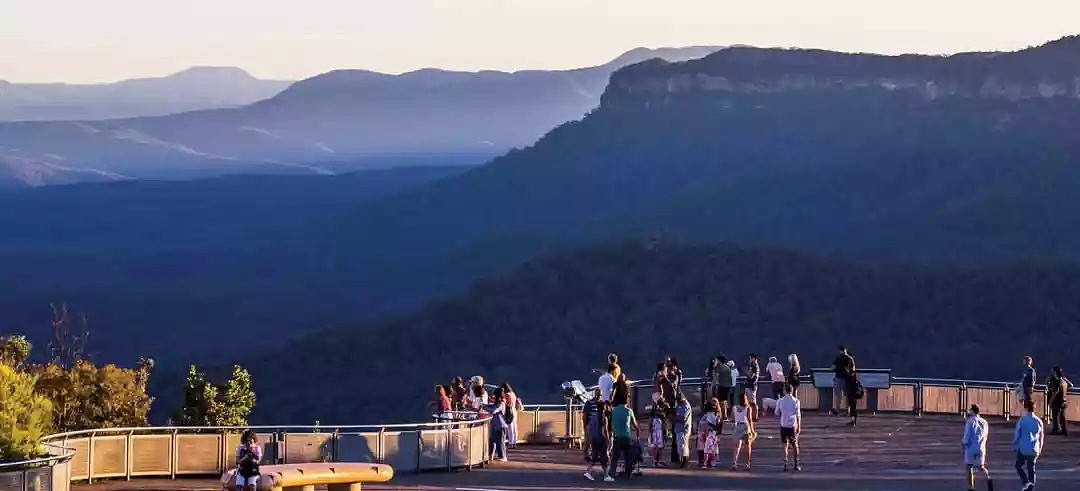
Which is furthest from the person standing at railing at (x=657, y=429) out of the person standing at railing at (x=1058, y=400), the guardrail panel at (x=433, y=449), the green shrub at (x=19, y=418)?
the green shrub at (x=19, y=418)

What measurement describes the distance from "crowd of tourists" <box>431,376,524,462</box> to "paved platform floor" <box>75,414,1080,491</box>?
14.1 inches

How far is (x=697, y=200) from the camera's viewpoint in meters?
124

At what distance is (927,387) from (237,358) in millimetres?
58897

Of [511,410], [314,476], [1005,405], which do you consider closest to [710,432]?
[511,410]

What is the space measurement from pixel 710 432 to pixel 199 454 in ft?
24.3

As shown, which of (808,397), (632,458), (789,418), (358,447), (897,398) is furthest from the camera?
(808,397)

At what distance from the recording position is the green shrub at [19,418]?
65.8ft

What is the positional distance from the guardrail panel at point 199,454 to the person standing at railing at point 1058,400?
1413 centimetres

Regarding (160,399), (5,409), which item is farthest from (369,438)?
(160,399)

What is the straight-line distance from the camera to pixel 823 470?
90.2 feet

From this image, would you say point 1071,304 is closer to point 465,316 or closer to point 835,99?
point 465,316

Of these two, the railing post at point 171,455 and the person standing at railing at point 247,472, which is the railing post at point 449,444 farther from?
the person standing at railing at point 247,472

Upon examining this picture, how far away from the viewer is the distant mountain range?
106 metres

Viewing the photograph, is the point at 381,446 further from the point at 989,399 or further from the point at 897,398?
the point at 989,399
